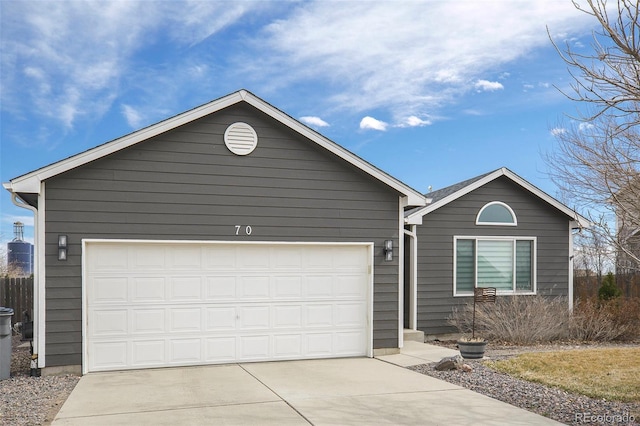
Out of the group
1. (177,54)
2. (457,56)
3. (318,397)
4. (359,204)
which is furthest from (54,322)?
(457,56)

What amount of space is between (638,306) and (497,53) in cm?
718

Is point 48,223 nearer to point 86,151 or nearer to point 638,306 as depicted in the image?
point 86,151

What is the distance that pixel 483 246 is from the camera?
1412cm

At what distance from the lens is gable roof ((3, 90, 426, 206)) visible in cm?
870

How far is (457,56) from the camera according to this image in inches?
568

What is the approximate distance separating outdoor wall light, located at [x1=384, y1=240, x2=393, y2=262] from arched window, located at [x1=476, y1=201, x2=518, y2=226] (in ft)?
13.8

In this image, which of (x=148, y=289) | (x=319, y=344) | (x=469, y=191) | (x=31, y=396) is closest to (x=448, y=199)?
(x=469, y=191)

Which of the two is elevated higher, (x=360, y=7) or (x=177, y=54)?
(x=360, y=7)

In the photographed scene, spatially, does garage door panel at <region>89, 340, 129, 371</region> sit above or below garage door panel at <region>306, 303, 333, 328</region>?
below

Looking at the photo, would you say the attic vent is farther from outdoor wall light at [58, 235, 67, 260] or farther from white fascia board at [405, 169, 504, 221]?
white fascia board at [405, 169, 504, 221]

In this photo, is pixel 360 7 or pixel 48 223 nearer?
pixel 48 223

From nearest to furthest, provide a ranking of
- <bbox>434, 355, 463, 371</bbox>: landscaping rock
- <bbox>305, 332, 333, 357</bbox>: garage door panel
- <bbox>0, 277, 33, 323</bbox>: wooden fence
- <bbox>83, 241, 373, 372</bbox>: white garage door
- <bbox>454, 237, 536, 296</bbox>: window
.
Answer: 1. <bbox>434, 355, 463, 371</bbox>: landscaping rock
2. <bbox>83, 241, 373, 372</bbox>: white garage door
3. <bbox>305, 332, 333, 357</bbox>: garage door panel
4. <bbox>454, 237, 536, 296</bbox>: window
5. <bbox>0, 277, 33, 323</bbox>: wooden fence

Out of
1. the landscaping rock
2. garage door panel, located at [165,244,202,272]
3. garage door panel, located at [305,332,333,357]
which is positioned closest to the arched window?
garage door panel, located at [305,332,333,357]

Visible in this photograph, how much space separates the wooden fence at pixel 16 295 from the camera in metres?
15.3
